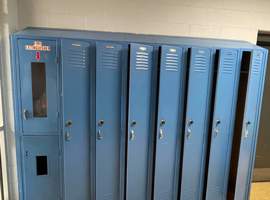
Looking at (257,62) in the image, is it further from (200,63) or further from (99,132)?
(99,132)

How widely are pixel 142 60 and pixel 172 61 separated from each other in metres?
0.30

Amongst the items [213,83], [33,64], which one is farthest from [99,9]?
[213,83]

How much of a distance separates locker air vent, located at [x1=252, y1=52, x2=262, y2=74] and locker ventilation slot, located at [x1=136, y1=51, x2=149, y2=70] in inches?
44.8

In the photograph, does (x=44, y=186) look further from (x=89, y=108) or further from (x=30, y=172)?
(x=89, y=108)

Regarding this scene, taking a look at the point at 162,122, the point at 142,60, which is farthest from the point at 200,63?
the point at 162,122

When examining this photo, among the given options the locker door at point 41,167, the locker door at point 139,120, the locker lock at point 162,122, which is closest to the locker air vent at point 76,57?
the locker door at point 139,120

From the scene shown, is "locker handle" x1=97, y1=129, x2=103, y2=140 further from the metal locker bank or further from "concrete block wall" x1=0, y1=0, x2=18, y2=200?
"concrete block wall" x1=0, y1=0, x2=18, y2=200

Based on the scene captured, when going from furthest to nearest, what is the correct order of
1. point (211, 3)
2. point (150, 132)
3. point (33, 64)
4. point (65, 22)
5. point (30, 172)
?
1. point (211, 3)
2. point (65, 22)
3. point (150, 132)
4. point (30, 172)
5. point (33, 64)

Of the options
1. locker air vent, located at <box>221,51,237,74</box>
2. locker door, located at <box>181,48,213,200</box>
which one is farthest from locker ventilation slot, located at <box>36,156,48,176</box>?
locker air vent, located at <box>221,51,237,74</box>

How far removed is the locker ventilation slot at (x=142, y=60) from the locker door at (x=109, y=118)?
0.13 metres

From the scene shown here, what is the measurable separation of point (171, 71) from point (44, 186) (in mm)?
1684

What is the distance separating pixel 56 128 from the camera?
76.3 inches

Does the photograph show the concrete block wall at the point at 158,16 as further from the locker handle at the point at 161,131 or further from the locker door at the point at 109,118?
the locker handle at the point at 161,131

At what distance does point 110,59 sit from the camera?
6.29ft
